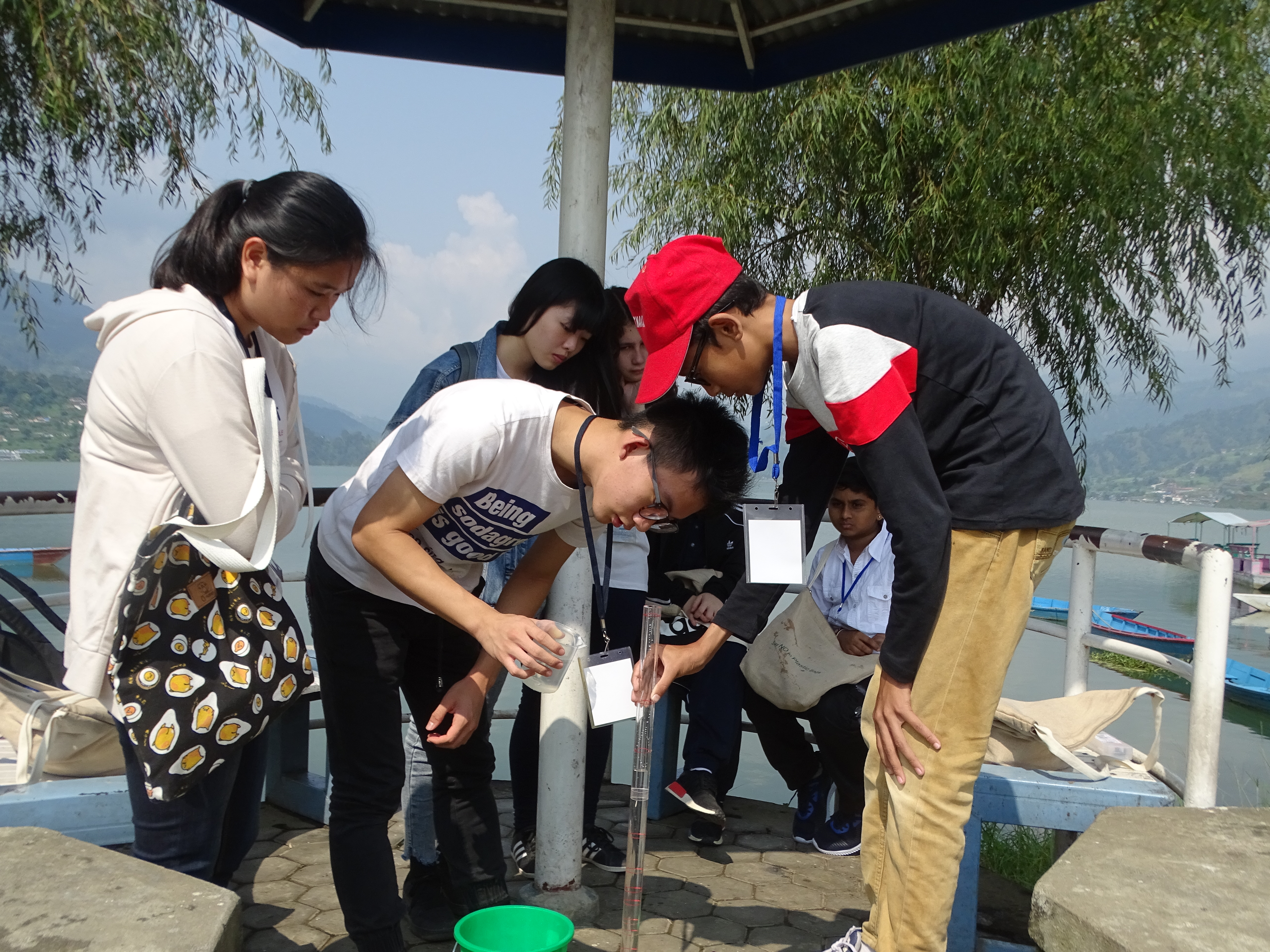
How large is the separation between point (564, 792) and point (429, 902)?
461mm

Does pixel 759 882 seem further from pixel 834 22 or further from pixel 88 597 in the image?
pixel 834 22

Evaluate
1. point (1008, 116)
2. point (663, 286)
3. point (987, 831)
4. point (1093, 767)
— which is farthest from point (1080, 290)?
point (663, 286)

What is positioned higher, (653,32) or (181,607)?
(653,32)

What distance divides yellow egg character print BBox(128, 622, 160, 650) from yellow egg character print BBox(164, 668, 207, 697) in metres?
0.07

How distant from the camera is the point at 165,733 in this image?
5.36 ft

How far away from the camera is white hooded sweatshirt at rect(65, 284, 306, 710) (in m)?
1.63

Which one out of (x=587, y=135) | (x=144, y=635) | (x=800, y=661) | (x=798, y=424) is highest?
(x=587, y=135)

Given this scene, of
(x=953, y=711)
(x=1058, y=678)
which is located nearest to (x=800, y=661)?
(x=953, y=711)

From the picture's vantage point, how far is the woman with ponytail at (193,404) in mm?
1633

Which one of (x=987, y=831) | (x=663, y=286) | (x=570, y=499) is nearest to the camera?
(x=663, y=286)

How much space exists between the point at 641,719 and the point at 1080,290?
5245 millimetres

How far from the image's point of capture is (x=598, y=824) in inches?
144

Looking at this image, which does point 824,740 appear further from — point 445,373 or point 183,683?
point 183,683

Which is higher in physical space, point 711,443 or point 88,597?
point 711,443
